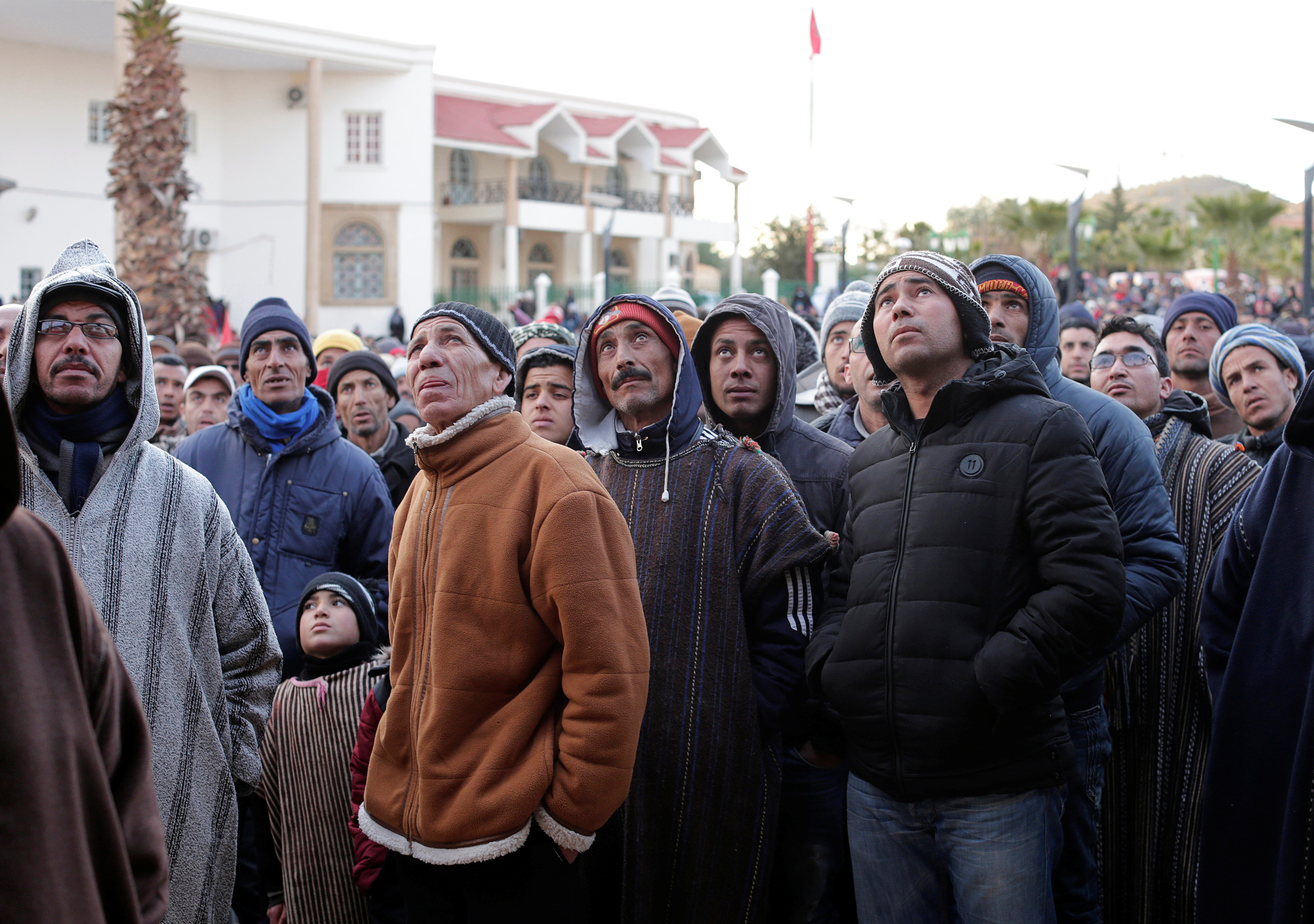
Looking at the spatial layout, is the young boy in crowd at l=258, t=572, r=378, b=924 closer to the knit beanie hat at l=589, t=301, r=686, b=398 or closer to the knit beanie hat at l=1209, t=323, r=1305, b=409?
the knit beanie hat at l=589, t=301, r=686, b=398

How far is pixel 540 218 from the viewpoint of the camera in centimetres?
3619

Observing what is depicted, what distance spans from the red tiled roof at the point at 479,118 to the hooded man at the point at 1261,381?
31.5m

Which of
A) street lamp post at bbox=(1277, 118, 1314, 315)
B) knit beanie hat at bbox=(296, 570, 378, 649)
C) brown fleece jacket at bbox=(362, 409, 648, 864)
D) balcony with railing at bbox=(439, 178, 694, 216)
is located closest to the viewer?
brown fleece jacket at bbox=(362, 409, 648, 864)

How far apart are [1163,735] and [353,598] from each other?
3.05m

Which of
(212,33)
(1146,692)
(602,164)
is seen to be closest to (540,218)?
(602,164)

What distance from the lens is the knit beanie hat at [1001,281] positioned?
400cm

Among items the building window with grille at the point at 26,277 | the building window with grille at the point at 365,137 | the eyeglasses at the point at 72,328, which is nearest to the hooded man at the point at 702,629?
the eyeglasses at the point at 72,328

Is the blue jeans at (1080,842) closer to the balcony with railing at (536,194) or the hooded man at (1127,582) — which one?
the hooded man at (1127,582)

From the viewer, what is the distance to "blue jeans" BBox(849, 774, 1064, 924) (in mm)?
2832

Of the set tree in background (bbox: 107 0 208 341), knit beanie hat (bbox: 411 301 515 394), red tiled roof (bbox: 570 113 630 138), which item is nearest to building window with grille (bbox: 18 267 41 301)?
tree in background (bbox: 107 0 208 341)

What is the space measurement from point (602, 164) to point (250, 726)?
3564cm

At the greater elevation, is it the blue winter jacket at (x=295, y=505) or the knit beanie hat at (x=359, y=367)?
the knit beanie hat at (x=359, y=367)

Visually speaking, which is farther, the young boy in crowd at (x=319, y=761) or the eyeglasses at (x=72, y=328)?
the young boy in crowd at (x=319, y=761)

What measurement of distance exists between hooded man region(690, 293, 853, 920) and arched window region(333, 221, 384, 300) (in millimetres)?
30268
